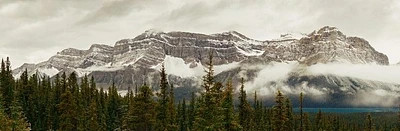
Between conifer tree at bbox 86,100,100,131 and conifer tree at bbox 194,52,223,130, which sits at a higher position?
Result: conifer tree at bbox 194,52,223,130

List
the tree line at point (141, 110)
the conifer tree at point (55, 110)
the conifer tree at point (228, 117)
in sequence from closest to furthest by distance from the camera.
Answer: the tree line at point (141, 110) < the conifer tree at point (228, 117) < the conifer tree at point (55, 110)

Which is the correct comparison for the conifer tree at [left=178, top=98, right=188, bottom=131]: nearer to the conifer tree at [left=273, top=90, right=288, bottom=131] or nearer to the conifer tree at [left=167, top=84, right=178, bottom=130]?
the conifer tree at [left=167, top=84, right=178, bottom=130]

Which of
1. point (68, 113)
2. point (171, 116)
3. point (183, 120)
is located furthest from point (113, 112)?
point (171, 116)

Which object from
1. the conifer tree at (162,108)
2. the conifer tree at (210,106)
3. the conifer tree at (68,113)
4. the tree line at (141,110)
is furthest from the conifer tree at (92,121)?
the conifer tree at (210,106)

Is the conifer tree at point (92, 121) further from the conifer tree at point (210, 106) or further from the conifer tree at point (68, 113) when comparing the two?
the conifer tree at point (210, 106)

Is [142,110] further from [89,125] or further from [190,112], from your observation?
[190,112]

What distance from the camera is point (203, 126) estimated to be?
4119 centimetres

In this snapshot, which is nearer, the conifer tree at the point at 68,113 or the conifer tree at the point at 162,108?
the conifer tree at the point at 162,108

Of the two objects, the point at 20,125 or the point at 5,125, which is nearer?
the point at 5,125

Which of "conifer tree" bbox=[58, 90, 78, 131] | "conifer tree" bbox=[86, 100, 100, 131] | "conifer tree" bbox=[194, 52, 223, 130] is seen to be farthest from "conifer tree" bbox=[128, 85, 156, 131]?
"conifer tree" bbox=[86, 100, 100, 131]

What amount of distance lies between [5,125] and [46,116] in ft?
132

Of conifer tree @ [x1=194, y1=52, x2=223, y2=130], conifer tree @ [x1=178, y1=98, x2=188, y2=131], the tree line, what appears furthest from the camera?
conifer tree @ [x1=178, y1=98, x2=188, y2=131]

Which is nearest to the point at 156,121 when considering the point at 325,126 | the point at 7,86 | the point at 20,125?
the point at 20,125

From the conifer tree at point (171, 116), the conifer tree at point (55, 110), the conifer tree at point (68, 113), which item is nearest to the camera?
the conifer tree at point (171, 116)
